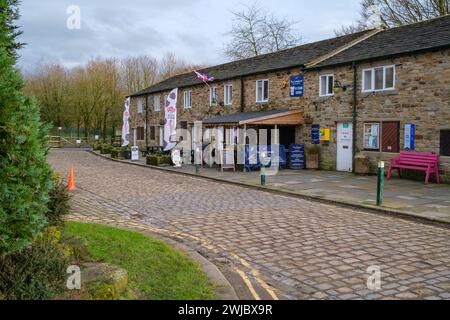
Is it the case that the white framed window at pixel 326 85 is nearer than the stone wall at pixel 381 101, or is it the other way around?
the stone wall at pixel 381 101

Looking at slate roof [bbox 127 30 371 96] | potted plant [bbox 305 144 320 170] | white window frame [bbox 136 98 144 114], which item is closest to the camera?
potted plant [bbox 305 144 320 170]

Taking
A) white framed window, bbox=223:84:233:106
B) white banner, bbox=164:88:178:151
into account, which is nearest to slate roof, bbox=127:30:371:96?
white framed window, bbox=223:84:233:106

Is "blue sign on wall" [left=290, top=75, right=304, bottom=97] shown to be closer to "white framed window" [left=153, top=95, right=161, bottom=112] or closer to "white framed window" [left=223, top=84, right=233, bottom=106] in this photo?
"white framed window" [left=223, top=84, right=233, bottom=106]

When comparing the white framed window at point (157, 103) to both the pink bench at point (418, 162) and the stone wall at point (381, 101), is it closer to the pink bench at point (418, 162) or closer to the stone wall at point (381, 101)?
the stone wall at point (381, 101)

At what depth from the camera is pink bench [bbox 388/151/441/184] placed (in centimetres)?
1637

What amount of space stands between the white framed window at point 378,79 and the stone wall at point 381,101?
0.70 feet

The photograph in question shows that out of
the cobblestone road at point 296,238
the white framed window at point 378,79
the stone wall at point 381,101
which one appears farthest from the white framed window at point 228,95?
the cobblestone road at point 296,238

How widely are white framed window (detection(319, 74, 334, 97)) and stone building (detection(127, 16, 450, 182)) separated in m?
0.05

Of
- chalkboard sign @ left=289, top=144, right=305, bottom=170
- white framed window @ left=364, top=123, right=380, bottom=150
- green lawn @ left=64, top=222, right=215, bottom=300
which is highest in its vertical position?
white framed window @ left=364, top=123, right=380, bottom=150

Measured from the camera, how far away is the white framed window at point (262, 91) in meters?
25.5

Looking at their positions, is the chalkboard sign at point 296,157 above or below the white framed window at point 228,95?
below

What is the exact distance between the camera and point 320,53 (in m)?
23.9

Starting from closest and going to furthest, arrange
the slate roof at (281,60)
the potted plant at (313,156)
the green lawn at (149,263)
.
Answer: the green lawn at (149,263)
the potted plant at (313,156)
the slate roof at (281,60)
